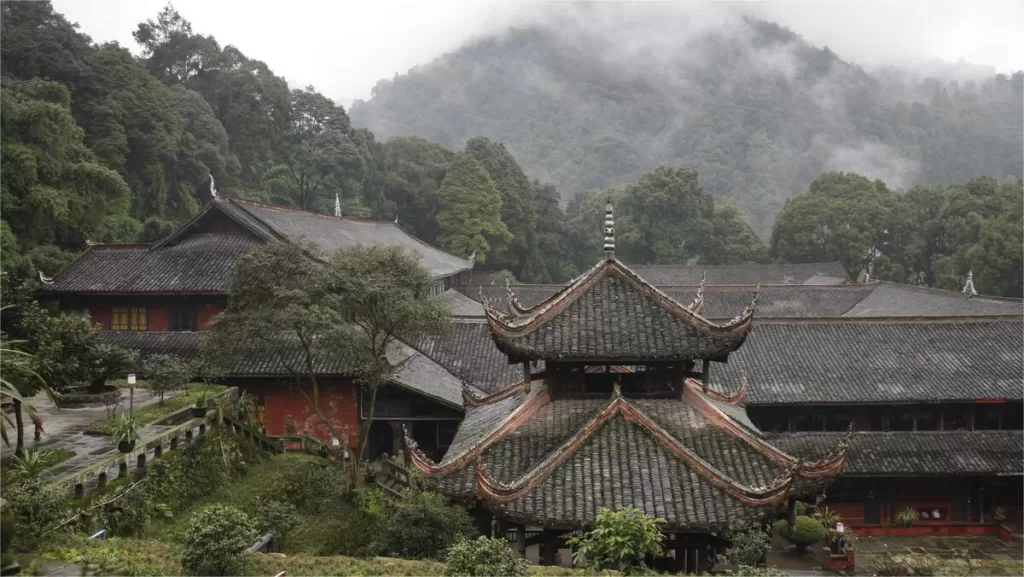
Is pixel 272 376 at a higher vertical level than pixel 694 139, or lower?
lower

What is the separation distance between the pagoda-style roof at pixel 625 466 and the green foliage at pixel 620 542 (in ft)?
3.73

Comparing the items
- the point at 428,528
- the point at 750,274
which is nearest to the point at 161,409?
the point at 428,528

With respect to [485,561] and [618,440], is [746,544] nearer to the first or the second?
[618,440]

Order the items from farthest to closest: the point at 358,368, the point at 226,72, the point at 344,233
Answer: the point at 226,72 < the point at 344,233 < the point at 358,368

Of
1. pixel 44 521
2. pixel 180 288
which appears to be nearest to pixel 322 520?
pixel 44 521

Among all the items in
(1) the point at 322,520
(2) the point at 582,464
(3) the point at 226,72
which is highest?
(3) the point at 226,72

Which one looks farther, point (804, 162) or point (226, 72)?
point (804, 162)

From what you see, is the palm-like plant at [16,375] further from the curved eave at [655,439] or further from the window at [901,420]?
the window at [901,420]

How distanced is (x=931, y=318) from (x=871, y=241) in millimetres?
44436

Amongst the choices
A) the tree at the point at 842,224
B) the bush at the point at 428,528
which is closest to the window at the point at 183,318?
the bush at the point at 428,528

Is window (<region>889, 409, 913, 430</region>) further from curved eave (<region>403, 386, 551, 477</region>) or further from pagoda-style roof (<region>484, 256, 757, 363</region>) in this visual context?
curved eave (<region>403, 386, 551, 477</region>)

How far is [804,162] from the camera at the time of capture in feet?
468

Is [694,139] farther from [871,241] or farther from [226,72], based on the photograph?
[226,72]

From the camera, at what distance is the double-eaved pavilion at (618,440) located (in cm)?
1179
